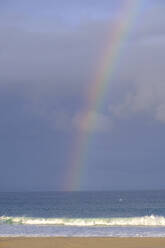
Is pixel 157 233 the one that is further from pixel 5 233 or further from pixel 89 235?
pixel 5 233

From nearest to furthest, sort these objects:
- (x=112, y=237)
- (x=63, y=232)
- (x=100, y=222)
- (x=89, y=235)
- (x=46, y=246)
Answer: (x=46, y=246) → (x=112, y=237) → (x=89, y=235) → (x=63, y=232) → (x=100, y=222)

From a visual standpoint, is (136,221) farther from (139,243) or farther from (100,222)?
(139,243)

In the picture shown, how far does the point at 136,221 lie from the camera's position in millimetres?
43281

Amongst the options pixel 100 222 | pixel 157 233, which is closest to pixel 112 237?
pixel 157 233

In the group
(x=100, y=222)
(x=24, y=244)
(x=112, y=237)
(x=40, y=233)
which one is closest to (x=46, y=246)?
(x=24, y=244)

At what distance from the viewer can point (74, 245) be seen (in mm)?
23750

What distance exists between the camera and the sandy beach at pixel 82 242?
76.8ft

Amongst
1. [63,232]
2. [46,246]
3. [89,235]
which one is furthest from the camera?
[63,232]

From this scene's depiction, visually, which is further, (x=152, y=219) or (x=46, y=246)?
(x=152, y=219)

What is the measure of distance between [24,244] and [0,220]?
2180cm

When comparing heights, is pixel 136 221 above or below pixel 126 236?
above

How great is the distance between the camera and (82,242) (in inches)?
958

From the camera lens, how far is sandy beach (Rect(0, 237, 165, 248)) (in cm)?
2342

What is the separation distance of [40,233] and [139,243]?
267 inches
